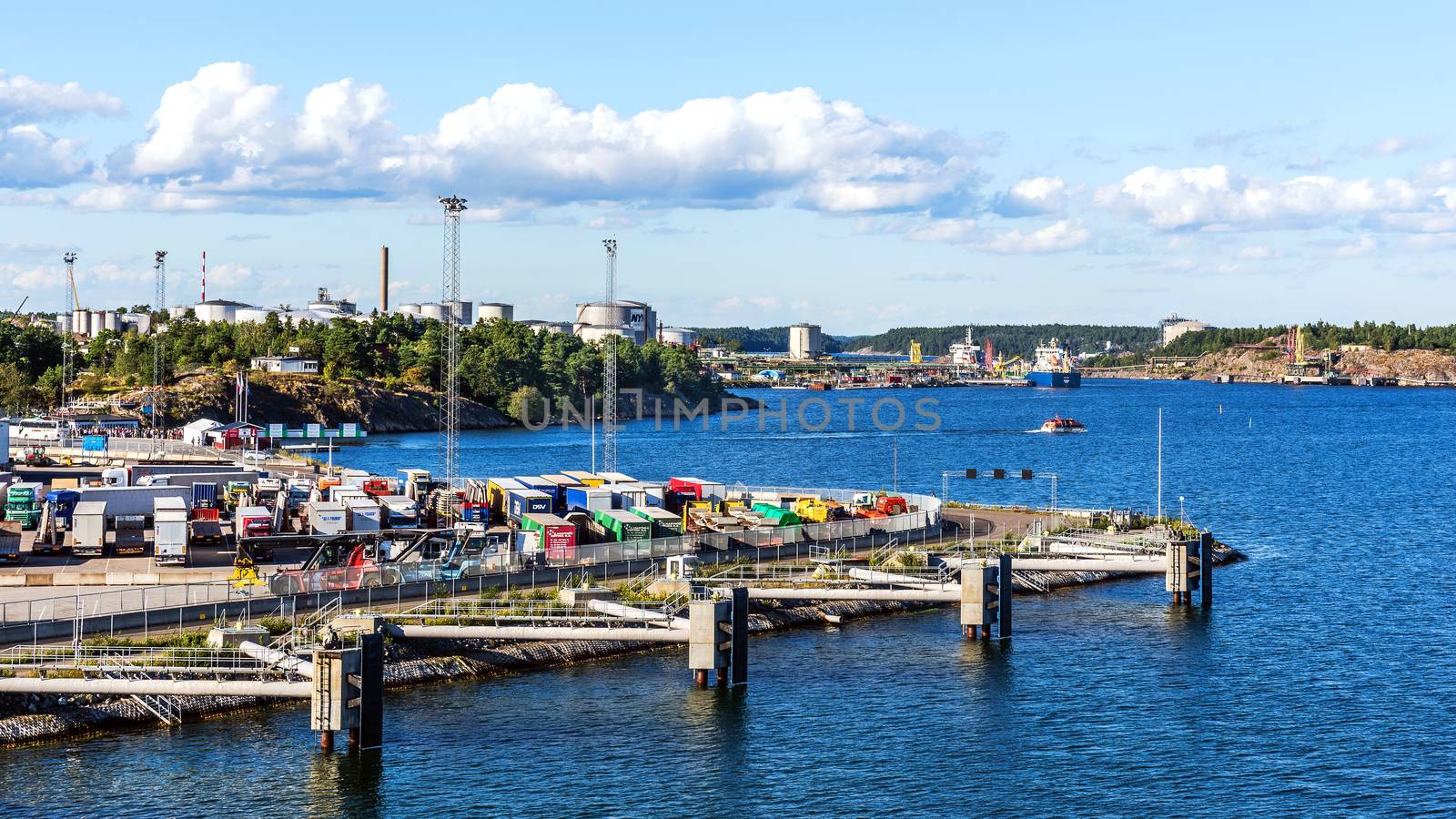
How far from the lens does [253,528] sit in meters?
58.7

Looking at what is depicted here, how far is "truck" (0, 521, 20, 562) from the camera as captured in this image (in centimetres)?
5409

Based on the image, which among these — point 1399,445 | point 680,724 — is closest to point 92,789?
point 680,724

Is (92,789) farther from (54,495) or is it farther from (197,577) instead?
(54,495)

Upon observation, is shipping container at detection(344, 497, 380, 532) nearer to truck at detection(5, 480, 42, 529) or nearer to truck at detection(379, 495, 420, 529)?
truck at detection(379, 495, 420, 529)

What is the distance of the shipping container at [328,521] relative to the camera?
199ft

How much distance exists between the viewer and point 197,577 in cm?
5125

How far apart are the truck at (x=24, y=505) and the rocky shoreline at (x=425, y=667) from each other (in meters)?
27.6

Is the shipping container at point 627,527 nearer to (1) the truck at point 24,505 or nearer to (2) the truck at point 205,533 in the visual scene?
(2) the truck at point 205,533

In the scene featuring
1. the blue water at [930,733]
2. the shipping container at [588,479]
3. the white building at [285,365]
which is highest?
the white building at [285,365]

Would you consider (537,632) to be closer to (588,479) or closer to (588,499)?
(588,499)

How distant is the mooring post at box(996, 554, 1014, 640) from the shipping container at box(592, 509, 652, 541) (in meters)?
13.6

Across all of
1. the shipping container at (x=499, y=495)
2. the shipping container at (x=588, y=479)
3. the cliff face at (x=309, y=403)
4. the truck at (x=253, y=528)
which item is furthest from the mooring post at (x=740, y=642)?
the cliff face at (x=309, y=403)

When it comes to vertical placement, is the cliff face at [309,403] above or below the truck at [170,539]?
above

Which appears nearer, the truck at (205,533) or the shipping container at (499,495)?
the truck at (205,533)
